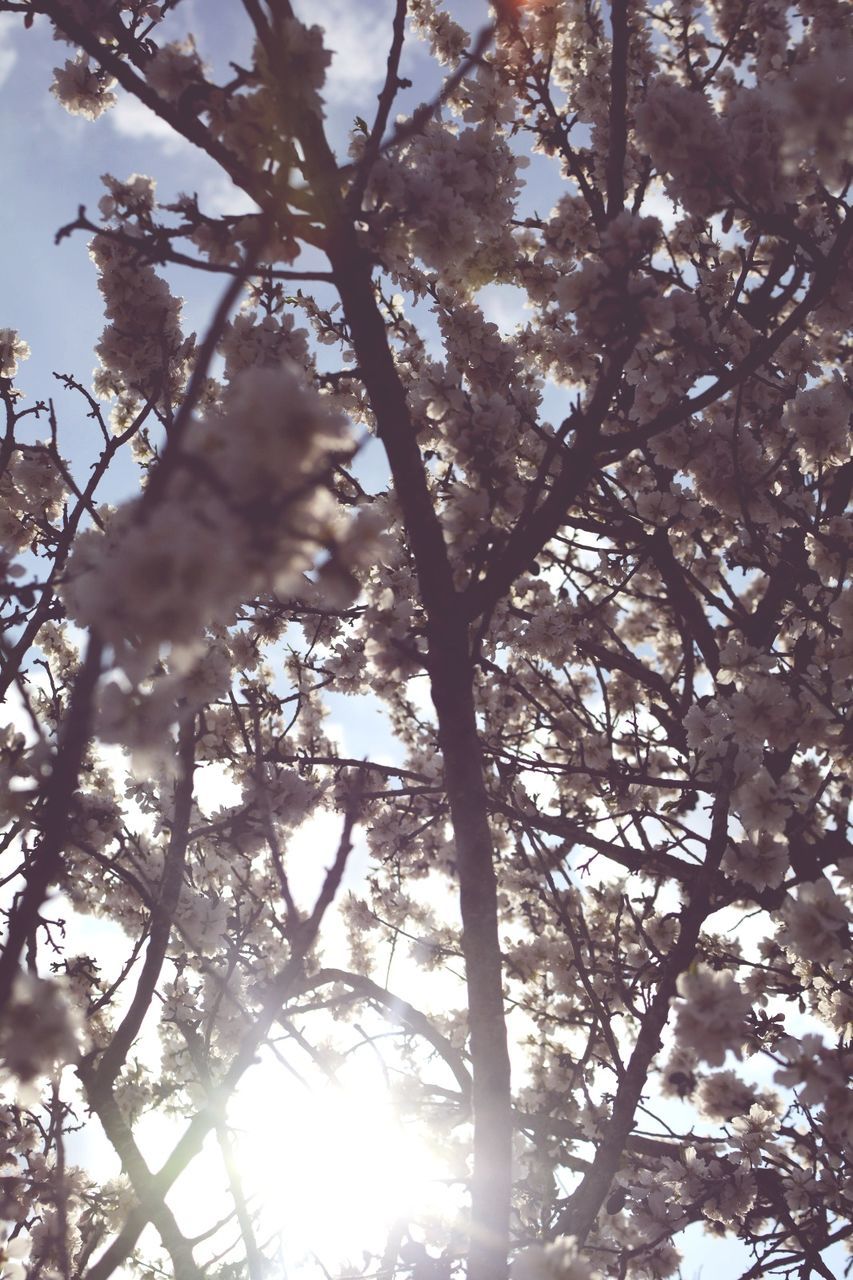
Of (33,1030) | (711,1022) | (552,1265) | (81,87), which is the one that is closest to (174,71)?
(81,87)

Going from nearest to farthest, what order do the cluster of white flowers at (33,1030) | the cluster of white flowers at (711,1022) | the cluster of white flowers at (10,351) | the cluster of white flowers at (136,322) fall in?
the cluster of white flowers at (33,1030)
the cluster of white flowers at (711,1022)
the cluster of white flowers at (136,322)
the cluster of white flowers at (10,351)

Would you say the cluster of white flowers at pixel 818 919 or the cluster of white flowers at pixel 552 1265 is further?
the cluster of white flowers at pixel 818 919

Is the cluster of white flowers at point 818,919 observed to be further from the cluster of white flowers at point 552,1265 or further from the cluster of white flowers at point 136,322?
the cluster of white flowers at point 136,322

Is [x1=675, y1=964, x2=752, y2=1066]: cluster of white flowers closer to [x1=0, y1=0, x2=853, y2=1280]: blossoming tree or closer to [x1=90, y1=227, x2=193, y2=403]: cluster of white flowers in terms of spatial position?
[x1=0, y1=0, x2=853, y2=1280]: blossoming tree

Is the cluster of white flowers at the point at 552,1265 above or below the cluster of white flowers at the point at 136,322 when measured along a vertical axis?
below

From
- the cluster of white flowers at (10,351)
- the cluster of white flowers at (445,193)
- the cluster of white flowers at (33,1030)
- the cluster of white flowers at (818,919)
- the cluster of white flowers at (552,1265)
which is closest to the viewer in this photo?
the cluster of white flowers at (33,1030)

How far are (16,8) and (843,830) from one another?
6279 millimetres

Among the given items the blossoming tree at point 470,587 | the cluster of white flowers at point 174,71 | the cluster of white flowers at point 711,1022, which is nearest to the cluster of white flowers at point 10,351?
the blossoming tree at point 470,587

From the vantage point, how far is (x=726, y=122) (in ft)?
11.4

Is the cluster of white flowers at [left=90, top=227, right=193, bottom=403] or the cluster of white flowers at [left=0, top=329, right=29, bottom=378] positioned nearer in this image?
the cluster of white flowers at [left=90, top=227, right=193, bottom=403]

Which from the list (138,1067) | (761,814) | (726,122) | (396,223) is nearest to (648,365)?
(726,122)

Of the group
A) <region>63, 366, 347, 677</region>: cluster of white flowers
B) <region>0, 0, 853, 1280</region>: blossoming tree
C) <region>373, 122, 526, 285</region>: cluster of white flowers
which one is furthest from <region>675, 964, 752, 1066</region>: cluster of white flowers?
<region>373, 122, 526, 285</region>: cluster of white flowers

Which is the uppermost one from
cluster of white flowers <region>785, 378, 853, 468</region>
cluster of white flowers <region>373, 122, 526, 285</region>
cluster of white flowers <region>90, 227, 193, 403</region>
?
cluster of white flowers <region>90, 227, 193, 403</region>

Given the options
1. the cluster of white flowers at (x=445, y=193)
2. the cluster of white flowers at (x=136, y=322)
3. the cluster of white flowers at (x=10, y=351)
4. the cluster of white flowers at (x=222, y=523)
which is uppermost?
the cluster of white flowers at (x=10, y=351)
